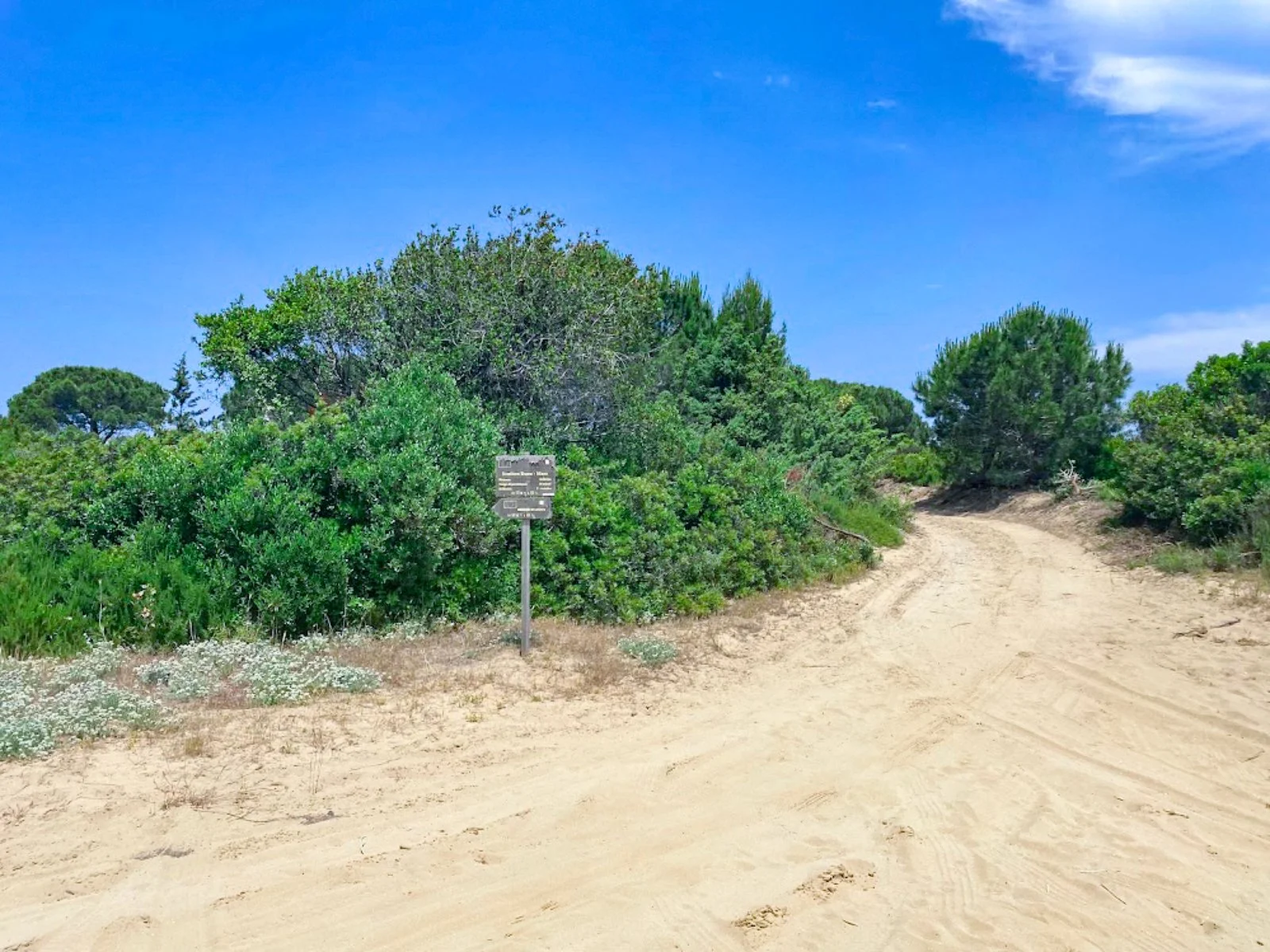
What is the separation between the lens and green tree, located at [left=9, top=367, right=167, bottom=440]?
1347 inches

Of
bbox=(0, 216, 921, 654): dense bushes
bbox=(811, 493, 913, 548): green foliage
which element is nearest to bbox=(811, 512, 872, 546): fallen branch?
bbox=(0, 216, 921, 654): dense bushes

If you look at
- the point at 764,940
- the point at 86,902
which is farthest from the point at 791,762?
the point at 86,902

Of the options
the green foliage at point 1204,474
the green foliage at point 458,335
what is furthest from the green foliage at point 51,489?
the green foliage at point 1204,474

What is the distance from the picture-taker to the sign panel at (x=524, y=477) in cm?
855

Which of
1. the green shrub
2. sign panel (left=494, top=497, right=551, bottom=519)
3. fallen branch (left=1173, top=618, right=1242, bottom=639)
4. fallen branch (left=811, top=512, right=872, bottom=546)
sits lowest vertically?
fallen branch (left=1173, top=618, right=1242, bottom=639)

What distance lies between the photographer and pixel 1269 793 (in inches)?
234

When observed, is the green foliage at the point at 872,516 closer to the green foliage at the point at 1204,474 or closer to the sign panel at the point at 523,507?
the green foliage at the point at 1204,474

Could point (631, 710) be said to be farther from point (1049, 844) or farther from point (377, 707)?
point (1049, 844)

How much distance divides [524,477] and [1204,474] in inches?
503

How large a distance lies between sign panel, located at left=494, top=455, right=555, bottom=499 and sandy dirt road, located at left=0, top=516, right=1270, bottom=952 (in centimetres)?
211

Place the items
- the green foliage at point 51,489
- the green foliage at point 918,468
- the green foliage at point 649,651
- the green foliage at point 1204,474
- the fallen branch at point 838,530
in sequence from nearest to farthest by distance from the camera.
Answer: the green foliage at point 649,651 → the green foliage at point 51,489 → the green foliage at point 1204,474 → the fallen branch at point 838,530 → the green foliage at point 918,468

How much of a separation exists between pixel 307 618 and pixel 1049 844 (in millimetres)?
6963

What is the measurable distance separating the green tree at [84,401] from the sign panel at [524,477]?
30.3m

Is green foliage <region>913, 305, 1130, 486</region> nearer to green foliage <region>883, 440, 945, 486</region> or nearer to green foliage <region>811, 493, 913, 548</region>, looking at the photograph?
green foliage <region>883, 440, 945, 486</region>
